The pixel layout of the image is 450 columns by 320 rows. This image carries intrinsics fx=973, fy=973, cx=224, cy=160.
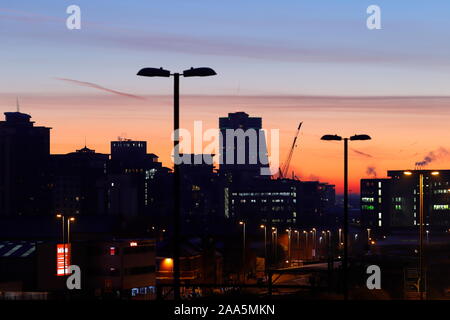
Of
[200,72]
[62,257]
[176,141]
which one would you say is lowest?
[62,257]

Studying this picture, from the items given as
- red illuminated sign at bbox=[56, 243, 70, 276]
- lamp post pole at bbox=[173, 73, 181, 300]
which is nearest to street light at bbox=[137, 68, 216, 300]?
lamp post pole at bbox=[173, 73, 181, 300]

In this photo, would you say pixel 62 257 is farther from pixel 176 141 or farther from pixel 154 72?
pixel 176 141

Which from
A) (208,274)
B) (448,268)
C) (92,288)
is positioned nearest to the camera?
(92,288)

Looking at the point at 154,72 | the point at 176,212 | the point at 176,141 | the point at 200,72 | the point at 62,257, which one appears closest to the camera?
the point at 176,141

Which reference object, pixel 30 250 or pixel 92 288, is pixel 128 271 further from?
pixel 30 250

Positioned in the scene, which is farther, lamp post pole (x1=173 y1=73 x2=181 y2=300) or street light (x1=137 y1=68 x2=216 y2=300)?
street light (x1=137 y1=68 x2=216 y2=300)

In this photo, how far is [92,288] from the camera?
120250mm

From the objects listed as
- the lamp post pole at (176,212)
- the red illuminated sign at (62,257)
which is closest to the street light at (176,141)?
the lamp post pole at (176,212)

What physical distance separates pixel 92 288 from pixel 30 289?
311 inches

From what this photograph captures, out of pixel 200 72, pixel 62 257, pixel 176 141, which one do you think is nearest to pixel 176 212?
pixel 176 141

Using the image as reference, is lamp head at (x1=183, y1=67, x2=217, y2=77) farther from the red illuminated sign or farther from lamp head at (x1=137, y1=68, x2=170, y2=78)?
the red illuminated sign

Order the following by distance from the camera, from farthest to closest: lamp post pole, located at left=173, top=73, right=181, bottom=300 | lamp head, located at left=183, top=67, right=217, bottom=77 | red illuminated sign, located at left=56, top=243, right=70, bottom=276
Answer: red illuminated sign, located at left=56, top=243, right=70, bottom=276 → lamp head, located at left=183, top=67, right=217, bottom=77 → lamp post pole, located at left=173, top=73, right=181, bottom=300
